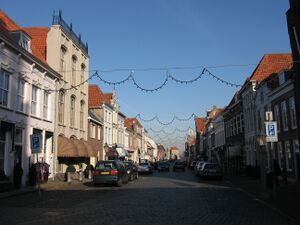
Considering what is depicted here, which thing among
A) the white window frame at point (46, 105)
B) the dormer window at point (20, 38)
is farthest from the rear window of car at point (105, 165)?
the dormer window at point (20, 38)

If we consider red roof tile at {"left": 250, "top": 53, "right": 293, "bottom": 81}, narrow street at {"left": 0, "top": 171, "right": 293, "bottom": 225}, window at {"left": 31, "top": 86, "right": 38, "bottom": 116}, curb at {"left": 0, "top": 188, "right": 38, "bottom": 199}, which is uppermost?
red roof tile at {"left": 250, "top": 53, "right": 293, "bottom": 81}

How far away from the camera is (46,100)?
30.9m

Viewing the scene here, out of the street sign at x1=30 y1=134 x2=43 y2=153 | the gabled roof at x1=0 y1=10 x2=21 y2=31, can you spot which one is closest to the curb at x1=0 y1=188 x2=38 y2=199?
the street sign at x1=30 y1=134 x2=43 y2=153

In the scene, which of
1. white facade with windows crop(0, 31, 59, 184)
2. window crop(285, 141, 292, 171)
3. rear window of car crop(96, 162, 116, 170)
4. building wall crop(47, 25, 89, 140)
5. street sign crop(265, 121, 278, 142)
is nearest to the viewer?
street sign crop(265, 121, 278, 142)

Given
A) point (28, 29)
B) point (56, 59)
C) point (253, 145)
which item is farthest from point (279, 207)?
point (28, 29)

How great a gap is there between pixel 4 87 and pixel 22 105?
2644 millimetres

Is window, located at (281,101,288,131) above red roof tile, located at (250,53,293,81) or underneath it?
underneath

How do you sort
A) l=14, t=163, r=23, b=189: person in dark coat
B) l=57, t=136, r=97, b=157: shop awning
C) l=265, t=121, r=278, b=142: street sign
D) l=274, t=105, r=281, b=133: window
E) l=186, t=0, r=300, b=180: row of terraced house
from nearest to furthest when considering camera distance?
l=265, t=121, r=278, b=142: street sign, l=14, t=163, r=23, b=189: person in dark coat, l=186, t=0, r=300, b=180: row of terraced house, l=274, t=105, r=281, b=133: window, l=57, t=136, r=97, b=157: shop awning

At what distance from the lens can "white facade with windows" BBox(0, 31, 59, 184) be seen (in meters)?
23.4

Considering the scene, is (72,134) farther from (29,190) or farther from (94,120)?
(29,190)

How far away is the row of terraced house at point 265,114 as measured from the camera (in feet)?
84.2

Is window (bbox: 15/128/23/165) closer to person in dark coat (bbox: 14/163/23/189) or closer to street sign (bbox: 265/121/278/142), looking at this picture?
person in dark coat (bbox: 14/163/23/189)

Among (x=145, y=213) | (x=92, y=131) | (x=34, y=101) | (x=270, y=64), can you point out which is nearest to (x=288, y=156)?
(x=270, y=64)

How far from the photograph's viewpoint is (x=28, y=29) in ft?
123
